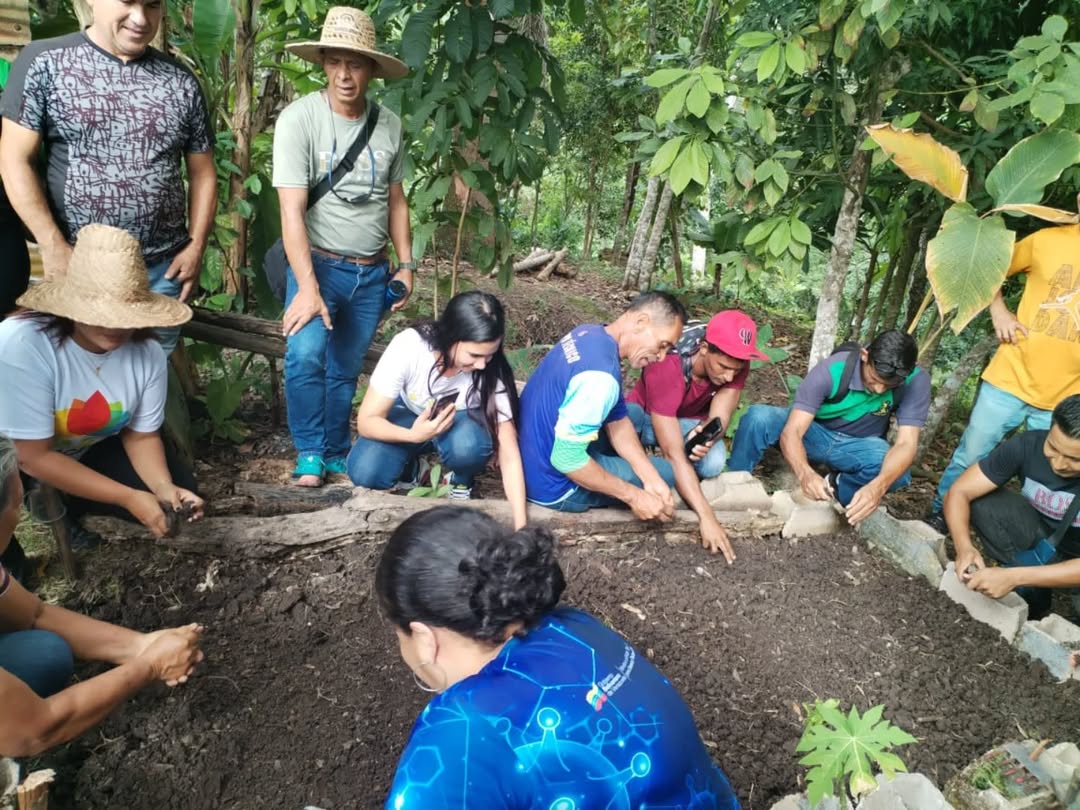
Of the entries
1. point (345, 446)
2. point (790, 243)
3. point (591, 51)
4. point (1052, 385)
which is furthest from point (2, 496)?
point (591, 51)

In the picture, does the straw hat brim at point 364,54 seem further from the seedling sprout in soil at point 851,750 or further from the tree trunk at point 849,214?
the seedling sprout in soil at point 851,750

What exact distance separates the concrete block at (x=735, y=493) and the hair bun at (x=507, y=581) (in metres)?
1.88

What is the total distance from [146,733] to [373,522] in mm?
866

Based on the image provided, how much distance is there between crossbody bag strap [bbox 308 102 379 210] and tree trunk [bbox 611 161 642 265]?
5.24 meters

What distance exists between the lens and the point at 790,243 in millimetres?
3049

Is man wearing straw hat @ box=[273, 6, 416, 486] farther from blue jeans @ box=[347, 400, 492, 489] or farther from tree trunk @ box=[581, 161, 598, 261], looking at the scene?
tree trunk @ box=[581, 161, 598, 261]

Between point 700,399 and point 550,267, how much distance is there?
4.56 metres

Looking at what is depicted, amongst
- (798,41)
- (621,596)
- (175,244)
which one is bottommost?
(621,596)

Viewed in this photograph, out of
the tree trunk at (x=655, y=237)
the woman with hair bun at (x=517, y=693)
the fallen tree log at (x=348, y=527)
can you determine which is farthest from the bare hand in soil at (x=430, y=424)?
the tree trunk at (x=655, y=237)

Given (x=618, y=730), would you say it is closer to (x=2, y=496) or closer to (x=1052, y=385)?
(x=2, y=496)

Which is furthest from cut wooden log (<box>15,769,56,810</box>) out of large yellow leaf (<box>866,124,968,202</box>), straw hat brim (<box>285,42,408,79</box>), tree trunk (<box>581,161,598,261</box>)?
tree trunk (<box>581,161,598,261</box>)

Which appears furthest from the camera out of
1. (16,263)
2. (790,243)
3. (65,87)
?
(790,243)

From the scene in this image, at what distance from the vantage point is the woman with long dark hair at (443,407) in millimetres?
2412

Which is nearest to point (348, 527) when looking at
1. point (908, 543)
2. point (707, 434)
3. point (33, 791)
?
point (33, 791)
